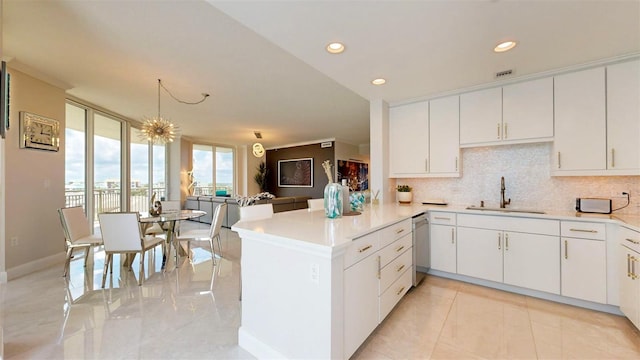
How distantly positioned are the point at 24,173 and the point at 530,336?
576 cm

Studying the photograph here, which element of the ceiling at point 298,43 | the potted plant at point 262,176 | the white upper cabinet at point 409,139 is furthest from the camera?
the potted plant at point 262,176

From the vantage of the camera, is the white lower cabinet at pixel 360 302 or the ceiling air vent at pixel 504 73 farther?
the ceiling air vent at pixel 504 73

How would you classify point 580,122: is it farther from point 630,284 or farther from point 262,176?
point 262,176

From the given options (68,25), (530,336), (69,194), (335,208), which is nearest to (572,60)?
(530,336)

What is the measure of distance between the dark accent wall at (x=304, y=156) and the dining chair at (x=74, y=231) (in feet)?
19.4

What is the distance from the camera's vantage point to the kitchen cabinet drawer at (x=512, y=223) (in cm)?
238

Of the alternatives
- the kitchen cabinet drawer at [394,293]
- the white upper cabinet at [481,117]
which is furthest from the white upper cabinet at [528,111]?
the kitchen cabinet drawer at [394,293]

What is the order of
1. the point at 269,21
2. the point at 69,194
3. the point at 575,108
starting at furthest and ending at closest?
1. the point at 69,194
2. the point at 575,108
3. the point at 269,21

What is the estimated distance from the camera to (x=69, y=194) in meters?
4.37

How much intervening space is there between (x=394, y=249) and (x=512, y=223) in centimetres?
140

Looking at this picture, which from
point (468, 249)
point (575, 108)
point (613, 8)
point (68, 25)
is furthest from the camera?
point (468, 249)

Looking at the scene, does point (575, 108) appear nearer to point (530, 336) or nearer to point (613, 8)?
point (613, 8)

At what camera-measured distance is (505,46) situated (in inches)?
83.0

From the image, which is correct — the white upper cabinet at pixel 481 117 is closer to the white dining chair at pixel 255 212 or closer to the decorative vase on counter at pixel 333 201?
the decorative vase on counter at pixel 333 201
